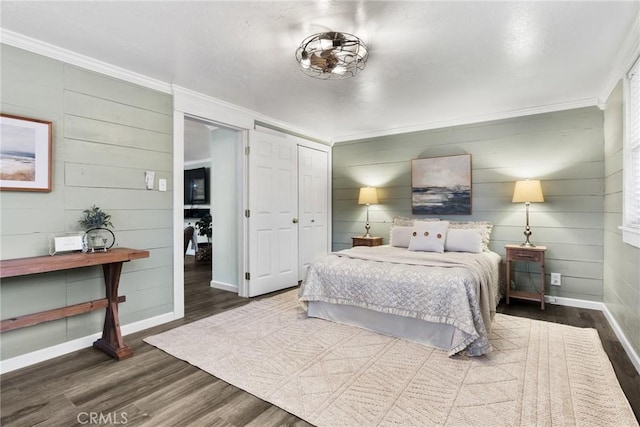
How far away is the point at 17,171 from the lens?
223cm

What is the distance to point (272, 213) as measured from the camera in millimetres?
4254

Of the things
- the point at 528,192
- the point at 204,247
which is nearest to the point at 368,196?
the point at 528,192

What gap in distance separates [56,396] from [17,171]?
1.52 m

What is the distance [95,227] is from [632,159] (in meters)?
4.32

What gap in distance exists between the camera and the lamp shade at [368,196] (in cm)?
478

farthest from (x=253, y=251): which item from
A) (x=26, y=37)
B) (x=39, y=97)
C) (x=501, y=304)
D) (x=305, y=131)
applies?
(x=501, y=304)

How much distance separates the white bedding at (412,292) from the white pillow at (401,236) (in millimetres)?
921

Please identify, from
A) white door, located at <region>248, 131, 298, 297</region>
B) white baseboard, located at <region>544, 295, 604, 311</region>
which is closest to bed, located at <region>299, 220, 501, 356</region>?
white baseboard, located at <region>544, 295, 604, 311</region>

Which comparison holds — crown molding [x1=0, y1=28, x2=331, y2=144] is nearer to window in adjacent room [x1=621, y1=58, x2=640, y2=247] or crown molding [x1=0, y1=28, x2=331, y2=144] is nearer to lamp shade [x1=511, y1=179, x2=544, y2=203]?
lamp shade [x1=511, y1=179, x2=544, y2=203]

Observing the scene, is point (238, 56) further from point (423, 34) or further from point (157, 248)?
point (157, 248)

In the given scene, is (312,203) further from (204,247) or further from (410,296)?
(204,247)

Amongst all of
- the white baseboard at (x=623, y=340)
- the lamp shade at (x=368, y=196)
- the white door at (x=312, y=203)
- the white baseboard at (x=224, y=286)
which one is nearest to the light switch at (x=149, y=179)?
the white baseboard at (x=224, y=286)

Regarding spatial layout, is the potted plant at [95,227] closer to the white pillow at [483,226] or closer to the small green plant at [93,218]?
the small green plant at [93,218]

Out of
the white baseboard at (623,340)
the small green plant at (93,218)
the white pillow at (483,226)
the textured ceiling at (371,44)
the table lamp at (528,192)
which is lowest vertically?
Result: the white baseboard at (623,340)
